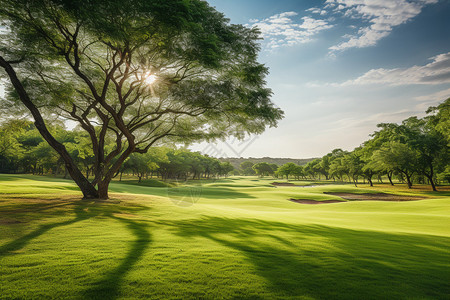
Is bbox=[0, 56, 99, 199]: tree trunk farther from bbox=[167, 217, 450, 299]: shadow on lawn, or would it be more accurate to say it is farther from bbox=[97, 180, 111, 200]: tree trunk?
bbox=[167, 217, 450, 299]: shadow on lawn

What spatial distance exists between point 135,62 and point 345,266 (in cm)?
1660

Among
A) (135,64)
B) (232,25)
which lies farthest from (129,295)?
(135,64)

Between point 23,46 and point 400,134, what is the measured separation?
2851 inches

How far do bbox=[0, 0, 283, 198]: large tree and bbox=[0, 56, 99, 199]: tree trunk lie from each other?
0.17ft

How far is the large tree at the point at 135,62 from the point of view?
10.1 metres

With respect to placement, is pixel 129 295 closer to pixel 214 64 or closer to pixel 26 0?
pixel 214 64

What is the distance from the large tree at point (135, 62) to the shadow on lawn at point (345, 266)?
9.79 metres

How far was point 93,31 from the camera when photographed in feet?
33.7

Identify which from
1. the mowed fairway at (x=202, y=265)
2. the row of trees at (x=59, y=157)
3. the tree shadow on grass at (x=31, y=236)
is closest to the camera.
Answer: the mowed fairway at (x=202, y=265)

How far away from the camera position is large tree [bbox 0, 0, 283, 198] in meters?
10.1

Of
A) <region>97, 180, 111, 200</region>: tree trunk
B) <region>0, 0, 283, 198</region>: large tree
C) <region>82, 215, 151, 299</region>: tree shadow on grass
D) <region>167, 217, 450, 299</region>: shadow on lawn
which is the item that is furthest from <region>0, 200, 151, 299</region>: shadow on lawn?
<region>0, 0, 283, 198</region>: large tree

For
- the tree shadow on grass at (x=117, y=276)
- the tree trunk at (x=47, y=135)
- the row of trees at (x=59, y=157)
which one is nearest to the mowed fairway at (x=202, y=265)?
the tree shadow on grass at (x=117, y=276)

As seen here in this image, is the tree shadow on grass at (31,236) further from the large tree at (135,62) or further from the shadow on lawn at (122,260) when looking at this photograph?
the large tree at (135,62)

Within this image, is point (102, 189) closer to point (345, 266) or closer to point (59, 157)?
point (345, 266)
